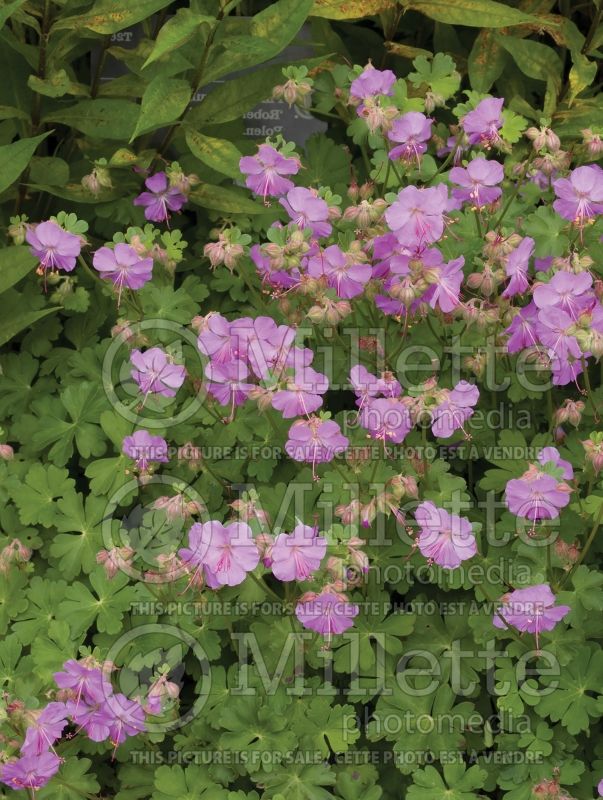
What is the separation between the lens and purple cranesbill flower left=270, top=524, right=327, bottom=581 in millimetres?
1547

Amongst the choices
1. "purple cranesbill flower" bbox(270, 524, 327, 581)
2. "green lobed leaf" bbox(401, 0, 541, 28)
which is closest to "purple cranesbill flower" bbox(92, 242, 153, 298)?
"purple cranesbill flower" bbox(270, 524, 327, 581)

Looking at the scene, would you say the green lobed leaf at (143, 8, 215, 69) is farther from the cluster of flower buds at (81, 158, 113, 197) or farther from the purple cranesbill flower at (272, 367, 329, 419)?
the purple cranesbill flower at (272, 367, 329, 419)

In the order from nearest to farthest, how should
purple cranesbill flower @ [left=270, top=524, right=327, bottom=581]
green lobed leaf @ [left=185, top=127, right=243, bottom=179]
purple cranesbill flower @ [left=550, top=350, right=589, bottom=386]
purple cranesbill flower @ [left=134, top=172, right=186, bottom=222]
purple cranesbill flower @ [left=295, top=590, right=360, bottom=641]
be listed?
purple cranesbill flower @ [left=270, top=524, right=327, bottom=581]
purple cranesbill flower @ [left=295, top=590, right=360, bottom=641]
purple cranesbill flower @ [left=550, top=350, right=589, bottom=386]
green lobed leaf @ [left=185, top=127, right=243, bottom=179]
purple cranesbill flower @ [left=134, top=172, right=186, bottom=222]

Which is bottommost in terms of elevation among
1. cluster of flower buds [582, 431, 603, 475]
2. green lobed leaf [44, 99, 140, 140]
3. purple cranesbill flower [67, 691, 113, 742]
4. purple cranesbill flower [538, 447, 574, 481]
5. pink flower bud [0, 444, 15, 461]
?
purple cranesbill flower [67, 691, 113, 742]

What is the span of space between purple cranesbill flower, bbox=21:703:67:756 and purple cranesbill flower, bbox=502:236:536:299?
1034mm

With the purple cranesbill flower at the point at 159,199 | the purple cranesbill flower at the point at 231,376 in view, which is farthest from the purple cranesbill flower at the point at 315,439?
the purple cranesbill flower at the point at 159,199

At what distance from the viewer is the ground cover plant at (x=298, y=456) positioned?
5.59 feet

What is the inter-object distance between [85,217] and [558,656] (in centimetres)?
147

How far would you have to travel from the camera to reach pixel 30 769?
159 cm

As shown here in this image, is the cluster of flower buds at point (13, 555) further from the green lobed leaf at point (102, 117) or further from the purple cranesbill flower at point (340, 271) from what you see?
the green lobed leaf at point (102, 117)

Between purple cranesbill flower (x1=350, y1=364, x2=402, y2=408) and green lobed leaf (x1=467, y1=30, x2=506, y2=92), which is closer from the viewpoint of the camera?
purple cranesbill flower (x1=350, y1=364, x2=402, y2=408)

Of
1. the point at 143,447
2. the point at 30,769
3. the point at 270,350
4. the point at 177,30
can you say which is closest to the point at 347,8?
the point at 177,30

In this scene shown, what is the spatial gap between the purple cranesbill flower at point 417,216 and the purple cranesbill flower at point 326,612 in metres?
0.59

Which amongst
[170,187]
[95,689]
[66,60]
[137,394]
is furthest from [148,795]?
[66,60]
